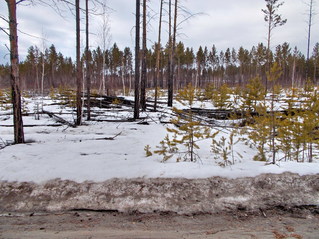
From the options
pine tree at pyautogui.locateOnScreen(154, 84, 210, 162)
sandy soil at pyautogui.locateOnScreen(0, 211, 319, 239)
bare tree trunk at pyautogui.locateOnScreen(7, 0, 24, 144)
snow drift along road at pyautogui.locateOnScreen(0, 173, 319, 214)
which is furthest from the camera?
bare tree trunk at pyautogui.locateOnScreen(7, 0, 24, 144)

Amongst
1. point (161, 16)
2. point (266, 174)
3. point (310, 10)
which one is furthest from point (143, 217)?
point (310, 10)

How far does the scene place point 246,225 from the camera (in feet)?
8.16

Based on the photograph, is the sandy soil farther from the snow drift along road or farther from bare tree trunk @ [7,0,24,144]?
bare tree trunk @ [7,0,24,144]

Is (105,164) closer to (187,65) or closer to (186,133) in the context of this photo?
(186,133)

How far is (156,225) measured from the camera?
2.50m

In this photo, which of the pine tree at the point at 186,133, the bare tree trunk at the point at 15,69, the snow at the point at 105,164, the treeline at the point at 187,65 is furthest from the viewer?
the treeline at the point at 187,65

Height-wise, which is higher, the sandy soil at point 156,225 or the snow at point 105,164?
the snow at point 105,164

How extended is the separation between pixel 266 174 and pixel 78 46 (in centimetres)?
890

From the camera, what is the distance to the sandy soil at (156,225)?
2.31 metres

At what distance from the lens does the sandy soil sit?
7.58ft

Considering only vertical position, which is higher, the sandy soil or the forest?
the forest

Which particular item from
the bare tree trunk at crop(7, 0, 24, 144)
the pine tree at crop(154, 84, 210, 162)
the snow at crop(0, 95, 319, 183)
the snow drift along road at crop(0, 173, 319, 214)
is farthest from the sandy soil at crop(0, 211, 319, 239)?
the bare tree trunk at crop(7, 0, 24, 144)

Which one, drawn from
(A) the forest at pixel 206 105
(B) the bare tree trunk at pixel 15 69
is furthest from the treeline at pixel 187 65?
(B) the bare tree trunk at pixel 15 69

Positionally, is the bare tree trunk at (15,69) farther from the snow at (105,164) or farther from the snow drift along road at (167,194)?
the snow drift along road at (167,194)
